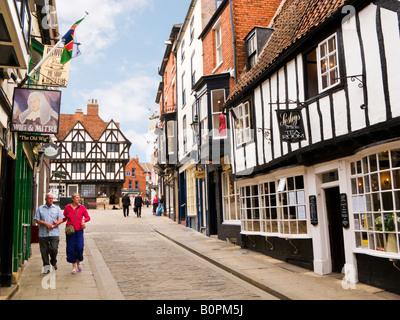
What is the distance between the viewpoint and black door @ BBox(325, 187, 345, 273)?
873cm

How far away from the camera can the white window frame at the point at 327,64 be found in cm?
802

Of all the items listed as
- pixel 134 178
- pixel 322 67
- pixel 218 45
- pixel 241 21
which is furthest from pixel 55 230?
pixel 134 178

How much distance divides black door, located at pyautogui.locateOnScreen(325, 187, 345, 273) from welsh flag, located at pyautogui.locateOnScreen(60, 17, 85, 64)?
699 cm

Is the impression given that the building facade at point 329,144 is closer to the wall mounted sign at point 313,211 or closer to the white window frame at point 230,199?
the wall mounted sign at point 313,211

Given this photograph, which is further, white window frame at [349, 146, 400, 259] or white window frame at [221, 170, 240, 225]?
white window frame at [221, 170, 240, 225]

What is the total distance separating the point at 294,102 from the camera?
8.80m

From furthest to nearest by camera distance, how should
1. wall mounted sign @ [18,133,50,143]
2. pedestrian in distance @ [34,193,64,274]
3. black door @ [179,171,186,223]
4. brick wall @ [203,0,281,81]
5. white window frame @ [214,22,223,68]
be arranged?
black door @ [179,171,186,223], white window frame @ [214,22,223,68], brick wall @ [203,0,281,81], pedestrian in distance @ [34,193,64,274], wall mounted sign @ [18,133,50,143]

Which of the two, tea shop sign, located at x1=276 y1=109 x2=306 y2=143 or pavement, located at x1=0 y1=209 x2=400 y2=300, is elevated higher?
tea shop sign, located at x1=276 y1=109 x2=306 y2=143

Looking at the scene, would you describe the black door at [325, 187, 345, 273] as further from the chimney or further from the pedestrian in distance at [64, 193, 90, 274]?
the chimney

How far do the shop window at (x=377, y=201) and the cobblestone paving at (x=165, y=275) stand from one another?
2.27 meters

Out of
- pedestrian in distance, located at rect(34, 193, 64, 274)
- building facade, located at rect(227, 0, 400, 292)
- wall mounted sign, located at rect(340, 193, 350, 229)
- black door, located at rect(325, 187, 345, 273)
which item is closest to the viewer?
building facade, located at rect(227, 0, 400, 292)
